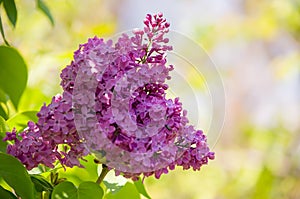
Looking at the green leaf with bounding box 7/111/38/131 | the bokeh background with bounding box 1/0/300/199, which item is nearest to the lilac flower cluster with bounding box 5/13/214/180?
the green leaf with bounding box 7/111/38/131

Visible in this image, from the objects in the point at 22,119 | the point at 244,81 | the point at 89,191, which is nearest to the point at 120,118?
the point at 89,191

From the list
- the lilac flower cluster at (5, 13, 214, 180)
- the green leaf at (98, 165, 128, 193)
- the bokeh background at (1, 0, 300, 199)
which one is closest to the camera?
the lilac flower cluster at (5, 13, 214, 180)

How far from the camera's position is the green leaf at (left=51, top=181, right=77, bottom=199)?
45 cm

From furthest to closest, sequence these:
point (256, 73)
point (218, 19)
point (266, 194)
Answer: point (256, 73) < point (218, 19) < point (266, 194)

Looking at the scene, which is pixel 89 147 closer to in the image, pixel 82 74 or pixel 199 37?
pixel 82 74

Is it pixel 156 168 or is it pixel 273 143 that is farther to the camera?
pixel 273 143

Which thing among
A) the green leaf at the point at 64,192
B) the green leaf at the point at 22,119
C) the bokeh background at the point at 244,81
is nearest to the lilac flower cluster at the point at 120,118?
the green leaf at the point at 64,192

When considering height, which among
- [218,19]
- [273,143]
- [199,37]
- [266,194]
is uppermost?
[218,19]

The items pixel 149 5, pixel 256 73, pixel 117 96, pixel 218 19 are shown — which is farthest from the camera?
pixel 256 73

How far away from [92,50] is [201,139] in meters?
0.11

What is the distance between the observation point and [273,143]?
10.1ft

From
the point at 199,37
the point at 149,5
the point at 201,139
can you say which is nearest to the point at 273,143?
the point at 199,37

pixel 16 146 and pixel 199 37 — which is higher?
pixel 199 37

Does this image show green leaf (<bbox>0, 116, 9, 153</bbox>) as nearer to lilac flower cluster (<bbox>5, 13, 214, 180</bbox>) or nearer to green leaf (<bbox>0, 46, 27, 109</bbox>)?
lilac flower cluster (<bbox>5, 13, 214, 180</bbox>)
